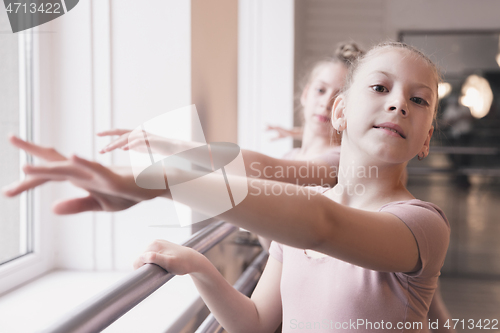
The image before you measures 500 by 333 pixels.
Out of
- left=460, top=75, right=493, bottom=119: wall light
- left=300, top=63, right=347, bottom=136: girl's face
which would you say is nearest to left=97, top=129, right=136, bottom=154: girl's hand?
left=300, top=63, right=347, bottom=136: girl's face

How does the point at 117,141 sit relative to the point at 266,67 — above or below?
below

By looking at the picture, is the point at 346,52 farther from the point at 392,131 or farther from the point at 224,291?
the point at 224,291

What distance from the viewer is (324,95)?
1.28m

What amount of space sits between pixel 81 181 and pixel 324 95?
1.05 meters

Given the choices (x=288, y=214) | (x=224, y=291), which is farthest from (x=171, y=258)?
(x=288, y=214)

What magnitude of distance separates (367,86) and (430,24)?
3581 millimetres

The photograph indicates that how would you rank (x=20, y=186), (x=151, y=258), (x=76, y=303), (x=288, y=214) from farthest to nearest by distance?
(x=76, y=303) → (x=151, y=258) → (x=288, y=214) → (x=20, y=186)

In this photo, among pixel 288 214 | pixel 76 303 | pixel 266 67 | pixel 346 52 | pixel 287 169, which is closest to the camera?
pixel 288 214

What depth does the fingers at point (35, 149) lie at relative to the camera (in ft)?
1.02

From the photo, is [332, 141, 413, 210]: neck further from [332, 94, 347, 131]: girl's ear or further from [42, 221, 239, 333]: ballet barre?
[42, 221, 239, 333]: ballet barre

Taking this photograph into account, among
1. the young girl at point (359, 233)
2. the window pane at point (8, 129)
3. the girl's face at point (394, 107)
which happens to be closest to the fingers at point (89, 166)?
the young girl at point (359, 233)

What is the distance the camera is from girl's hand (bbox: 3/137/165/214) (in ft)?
0.99

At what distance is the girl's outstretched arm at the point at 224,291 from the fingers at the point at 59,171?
34 cm

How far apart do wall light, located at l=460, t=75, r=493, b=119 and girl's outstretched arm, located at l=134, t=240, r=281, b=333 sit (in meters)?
4.22
